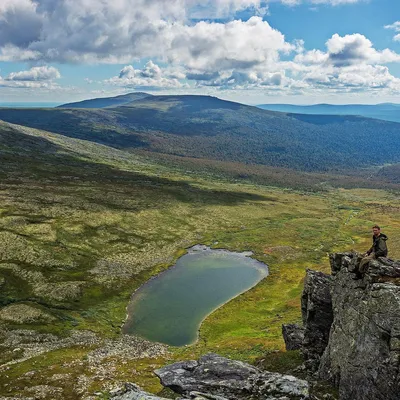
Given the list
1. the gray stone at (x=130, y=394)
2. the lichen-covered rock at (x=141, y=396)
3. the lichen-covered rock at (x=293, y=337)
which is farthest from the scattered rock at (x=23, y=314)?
the lichen-covered rock at (x=141, y=396)

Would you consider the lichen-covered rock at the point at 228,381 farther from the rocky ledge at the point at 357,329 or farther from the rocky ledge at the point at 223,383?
the rocky ledge at the point at 357,329

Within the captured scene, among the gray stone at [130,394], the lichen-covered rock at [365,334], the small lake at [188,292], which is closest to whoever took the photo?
the lichen-covered rock at [365,334]

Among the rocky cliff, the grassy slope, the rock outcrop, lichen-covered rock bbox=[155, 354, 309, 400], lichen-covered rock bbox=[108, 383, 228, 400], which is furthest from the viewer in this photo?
the grassy slope

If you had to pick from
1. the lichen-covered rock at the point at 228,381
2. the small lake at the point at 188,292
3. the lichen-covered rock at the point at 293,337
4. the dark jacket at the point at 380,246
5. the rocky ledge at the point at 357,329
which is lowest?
the small lake at the point at 188,292

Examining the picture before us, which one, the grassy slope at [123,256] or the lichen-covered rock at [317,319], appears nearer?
the lichen-covered rock at [317,319]

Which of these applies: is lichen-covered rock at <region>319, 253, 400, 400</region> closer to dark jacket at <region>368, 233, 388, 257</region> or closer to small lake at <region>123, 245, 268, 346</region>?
dark jacket at <region>368, 233, 388, 257</region>

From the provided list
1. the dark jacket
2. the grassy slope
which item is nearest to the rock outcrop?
the dark jacket

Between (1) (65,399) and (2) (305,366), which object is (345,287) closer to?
(2) (305,366)
